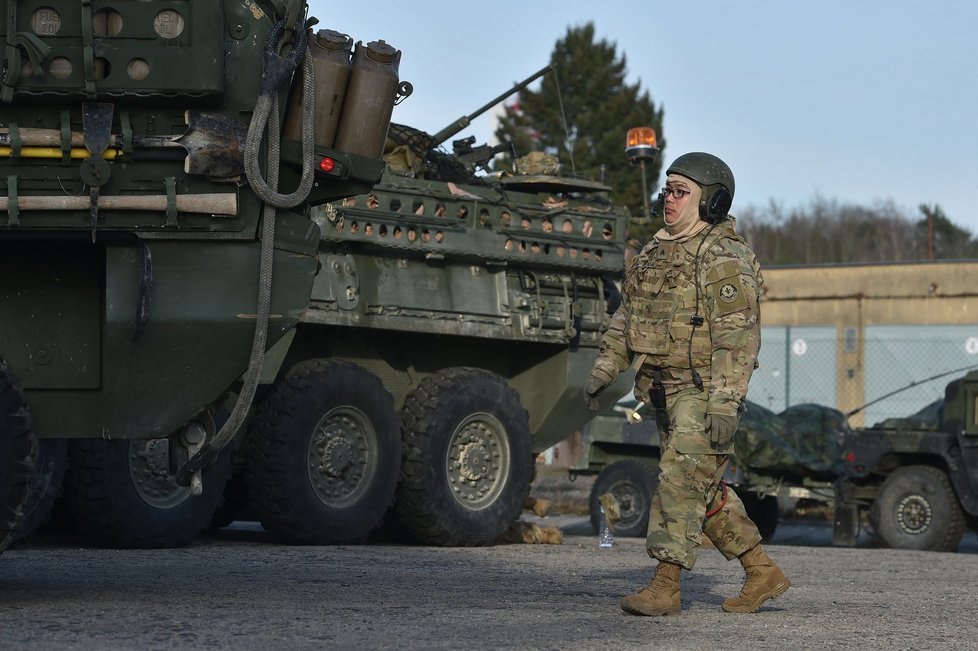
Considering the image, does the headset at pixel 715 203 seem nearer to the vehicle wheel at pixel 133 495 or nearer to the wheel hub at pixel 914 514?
the vehicle wheel at pixel 133 495

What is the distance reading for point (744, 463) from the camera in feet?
57.1

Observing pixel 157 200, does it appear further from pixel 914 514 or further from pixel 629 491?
pixel 914 514


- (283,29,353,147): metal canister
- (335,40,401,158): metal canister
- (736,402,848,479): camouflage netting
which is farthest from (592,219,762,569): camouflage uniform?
(736,402,848,479): camouflage netting

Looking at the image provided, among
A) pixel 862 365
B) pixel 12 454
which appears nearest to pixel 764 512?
pixel 12 454

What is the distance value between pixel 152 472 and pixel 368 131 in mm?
4383

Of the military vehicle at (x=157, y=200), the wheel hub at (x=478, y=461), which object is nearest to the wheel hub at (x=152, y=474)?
the wheel hub at (x=478, y=461)

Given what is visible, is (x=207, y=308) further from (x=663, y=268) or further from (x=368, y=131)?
(x=663, y=268)

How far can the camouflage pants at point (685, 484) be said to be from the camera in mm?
7473

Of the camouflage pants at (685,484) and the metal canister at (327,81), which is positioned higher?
the metal canister at (327,81)

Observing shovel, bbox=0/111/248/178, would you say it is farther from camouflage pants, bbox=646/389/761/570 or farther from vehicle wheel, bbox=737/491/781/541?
vehicle wheel, bbox=737/491/781/541

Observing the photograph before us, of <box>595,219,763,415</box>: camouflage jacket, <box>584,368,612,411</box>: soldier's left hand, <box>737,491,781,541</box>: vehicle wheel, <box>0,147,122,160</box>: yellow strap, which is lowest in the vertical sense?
<box>737,491,781,541</box>: vehicle wheel

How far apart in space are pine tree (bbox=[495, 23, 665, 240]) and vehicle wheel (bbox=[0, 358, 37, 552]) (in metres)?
46.5

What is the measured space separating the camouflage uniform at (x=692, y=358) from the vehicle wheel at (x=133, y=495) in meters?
3.85

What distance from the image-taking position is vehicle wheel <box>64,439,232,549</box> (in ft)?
36.0
